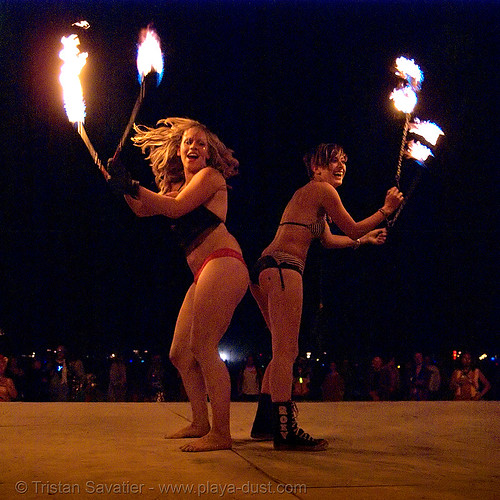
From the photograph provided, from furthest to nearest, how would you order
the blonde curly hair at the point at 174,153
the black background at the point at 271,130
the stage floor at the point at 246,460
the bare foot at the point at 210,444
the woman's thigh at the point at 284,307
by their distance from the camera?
the black background at the point at 271,130 < the blonde curly hair at the point at 174,153 < the woman's thigh at the point at 284,307 < the bare foot at the point at 210,444 < the stage floor at the point at 246,460

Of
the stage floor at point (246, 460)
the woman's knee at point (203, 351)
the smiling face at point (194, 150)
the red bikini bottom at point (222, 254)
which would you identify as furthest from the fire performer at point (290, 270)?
the smiling face at point (194, 150)

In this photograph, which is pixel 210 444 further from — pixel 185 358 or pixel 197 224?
pixel 197 224

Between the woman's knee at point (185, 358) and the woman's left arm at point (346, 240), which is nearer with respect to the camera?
the woman's knee at point (185, 358)

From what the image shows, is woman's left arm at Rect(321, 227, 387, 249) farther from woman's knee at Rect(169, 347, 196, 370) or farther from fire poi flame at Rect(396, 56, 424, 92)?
woman's knee at Rect(169, 347, 196, 370)

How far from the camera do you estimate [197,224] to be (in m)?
3.68

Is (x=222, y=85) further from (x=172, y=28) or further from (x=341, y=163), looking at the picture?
(x=341, y=163)

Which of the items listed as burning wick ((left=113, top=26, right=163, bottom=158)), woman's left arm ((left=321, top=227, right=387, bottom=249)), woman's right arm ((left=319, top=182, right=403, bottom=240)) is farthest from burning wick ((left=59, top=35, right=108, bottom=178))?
woman's left arm ((left=321, top=227, right=387, bottom=249))

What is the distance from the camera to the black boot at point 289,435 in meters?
3.43

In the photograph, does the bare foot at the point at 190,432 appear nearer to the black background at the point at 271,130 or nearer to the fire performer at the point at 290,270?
the fire performer at the point at 290,270

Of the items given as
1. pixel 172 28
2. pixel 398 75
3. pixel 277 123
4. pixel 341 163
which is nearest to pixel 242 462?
pixel 341 163

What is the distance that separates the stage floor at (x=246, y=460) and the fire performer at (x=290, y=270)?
0.64ft

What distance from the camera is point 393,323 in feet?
66.9

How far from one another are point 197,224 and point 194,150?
0.46 metres

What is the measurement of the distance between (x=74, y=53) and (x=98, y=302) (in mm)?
17702
